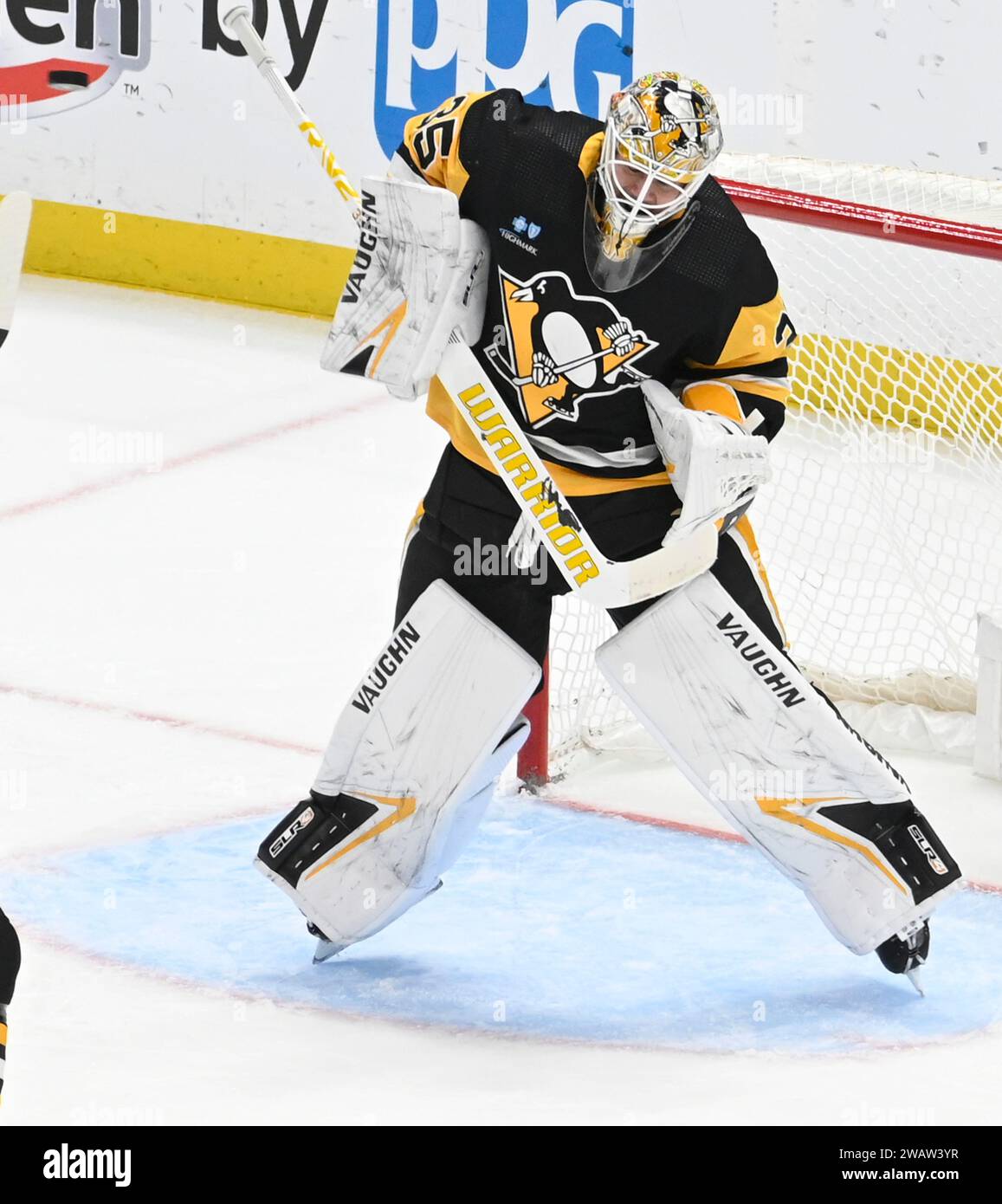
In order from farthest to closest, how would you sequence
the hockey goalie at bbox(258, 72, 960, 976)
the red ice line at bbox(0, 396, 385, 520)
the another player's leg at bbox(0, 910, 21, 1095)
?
1. the red ice line at bbox(0, 396, 385, 520)
2. the hockey goalie at bbox(258, 72, 960, 976)
3. the another player's leg at bbox(0, 910, 21, 1095)

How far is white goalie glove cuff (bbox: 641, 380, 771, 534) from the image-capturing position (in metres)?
2.86

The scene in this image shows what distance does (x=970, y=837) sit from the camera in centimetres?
398

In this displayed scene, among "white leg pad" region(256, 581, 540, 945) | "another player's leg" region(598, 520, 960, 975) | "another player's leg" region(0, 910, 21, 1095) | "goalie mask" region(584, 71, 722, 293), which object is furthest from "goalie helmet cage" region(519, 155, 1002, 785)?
"another player's leg" region(0, 910, 21, 1095)

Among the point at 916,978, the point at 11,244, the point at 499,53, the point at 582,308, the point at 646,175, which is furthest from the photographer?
the point at 499,53

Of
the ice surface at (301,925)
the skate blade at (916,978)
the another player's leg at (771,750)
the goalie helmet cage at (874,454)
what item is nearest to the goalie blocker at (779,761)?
the another player's leg at (771,750)

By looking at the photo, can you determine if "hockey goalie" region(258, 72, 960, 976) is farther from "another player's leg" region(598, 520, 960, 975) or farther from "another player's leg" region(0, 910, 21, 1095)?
"another player's leg" region(0, 910, 21, 1095)

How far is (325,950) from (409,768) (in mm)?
374

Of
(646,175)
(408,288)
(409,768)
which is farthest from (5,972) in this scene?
(646,175)

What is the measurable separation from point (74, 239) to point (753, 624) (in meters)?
5.07

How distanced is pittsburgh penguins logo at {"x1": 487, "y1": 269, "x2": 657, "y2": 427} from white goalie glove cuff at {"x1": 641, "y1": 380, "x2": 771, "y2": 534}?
67mm

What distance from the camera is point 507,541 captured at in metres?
3.11

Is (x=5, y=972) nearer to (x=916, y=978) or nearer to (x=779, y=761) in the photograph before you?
(x=779, y=761)

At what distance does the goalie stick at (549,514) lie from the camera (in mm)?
3004

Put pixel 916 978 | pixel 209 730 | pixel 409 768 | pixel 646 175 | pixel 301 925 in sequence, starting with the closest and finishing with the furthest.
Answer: pixel 646 175 → pixel 409 768 → pixel 916 978 → pixel 301 925 → pixel 209 730
